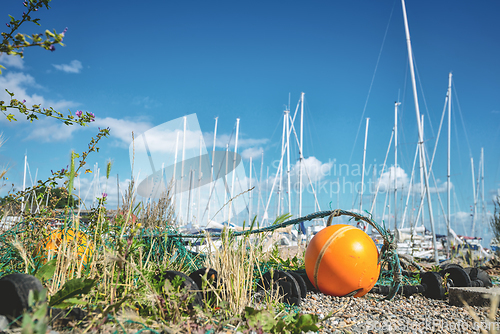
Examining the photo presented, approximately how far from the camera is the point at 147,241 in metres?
4.45

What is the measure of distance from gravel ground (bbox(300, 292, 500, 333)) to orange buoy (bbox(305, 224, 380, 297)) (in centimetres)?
16

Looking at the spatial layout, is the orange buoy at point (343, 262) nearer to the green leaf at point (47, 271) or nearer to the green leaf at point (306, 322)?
the green leaf at point (306, 322)

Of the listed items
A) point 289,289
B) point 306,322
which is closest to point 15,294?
point 306,322

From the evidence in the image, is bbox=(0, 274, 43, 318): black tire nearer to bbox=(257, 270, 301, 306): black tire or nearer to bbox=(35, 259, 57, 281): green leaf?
bbox=(35, 259, 57, 281): green leaf

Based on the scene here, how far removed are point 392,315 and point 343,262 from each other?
31.0 inches

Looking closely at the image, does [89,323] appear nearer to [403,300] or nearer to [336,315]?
[336,315]

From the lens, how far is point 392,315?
345 cm

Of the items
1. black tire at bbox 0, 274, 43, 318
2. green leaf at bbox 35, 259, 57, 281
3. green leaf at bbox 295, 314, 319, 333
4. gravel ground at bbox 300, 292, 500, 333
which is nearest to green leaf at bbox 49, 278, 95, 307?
black tire at bbox 0, 274, 43, 318

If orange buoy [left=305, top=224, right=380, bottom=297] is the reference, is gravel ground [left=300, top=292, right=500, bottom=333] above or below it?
below

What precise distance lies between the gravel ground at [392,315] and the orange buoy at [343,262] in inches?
6.2

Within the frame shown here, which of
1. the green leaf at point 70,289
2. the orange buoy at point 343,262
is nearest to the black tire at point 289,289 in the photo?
the orange buoy at point 343,262

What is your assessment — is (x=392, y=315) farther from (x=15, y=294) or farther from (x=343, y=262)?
(x=15, y=294)

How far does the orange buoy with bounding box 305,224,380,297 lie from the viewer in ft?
13.1

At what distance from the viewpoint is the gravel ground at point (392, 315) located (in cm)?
303
